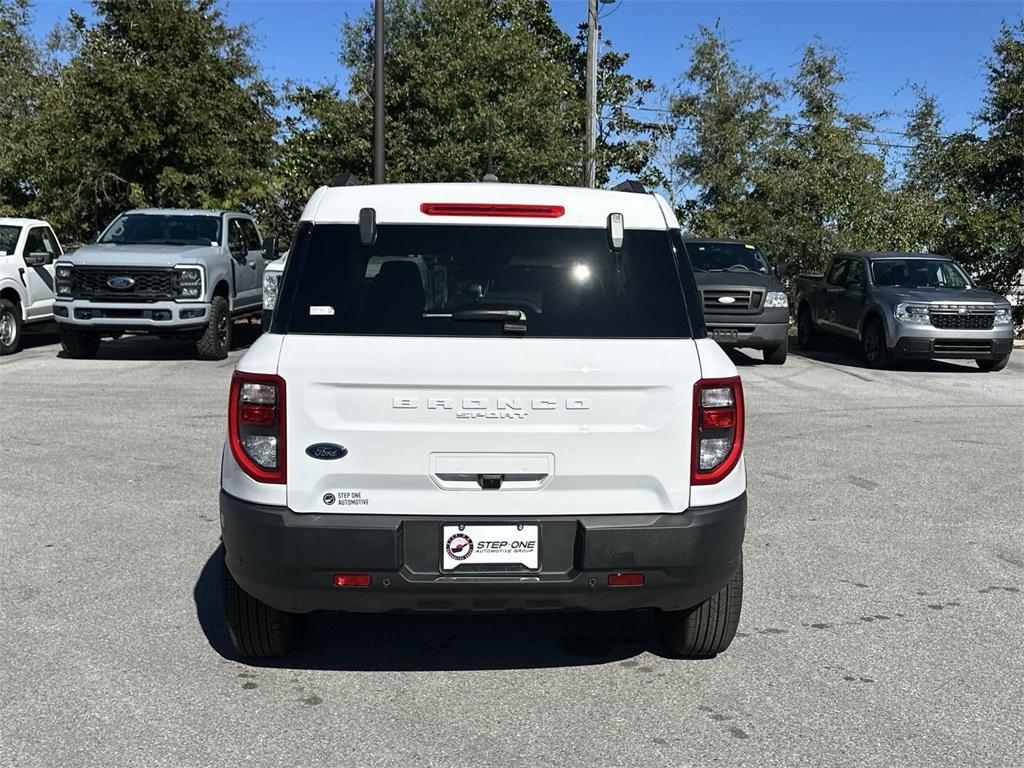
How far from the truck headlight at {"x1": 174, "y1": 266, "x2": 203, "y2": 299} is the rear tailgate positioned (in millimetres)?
11636

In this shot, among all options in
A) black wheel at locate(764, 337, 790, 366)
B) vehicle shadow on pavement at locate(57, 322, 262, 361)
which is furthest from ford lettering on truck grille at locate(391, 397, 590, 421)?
black wheel at locate(764, 337, 790, 366)

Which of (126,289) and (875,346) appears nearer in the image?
(126,289)

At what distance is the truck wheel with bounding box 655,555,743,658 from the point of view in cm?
441

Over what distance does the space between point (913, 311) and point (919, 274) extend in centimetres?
142

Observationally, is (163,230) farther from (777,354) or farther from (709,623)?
(709,623)

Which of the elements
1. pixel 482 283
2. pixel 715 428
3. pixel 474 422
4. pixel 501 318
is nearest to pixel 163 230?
pixel 482 283

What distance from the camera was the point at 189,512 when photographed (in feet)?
22.7

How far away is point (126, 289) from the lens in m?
14.9

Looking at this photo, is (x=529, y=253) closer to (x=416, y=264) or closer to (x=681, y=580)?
(x=416, y=264)

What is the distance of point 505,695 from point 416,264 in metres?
1.59

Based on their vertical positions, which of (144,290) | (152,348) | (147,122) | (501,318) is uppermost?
(147,122)

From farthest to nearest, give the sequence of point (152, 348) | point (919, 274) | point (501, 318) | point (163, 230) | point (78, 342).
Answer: point (152, 348), point (919, 274), point (163, 230), point (78, 342), point (501, 318)

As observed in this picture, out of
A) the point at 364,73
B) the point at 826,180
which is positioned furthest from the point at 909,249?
the point at 364,73

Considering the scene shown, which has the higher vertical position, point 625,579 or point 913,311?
point 913,311
